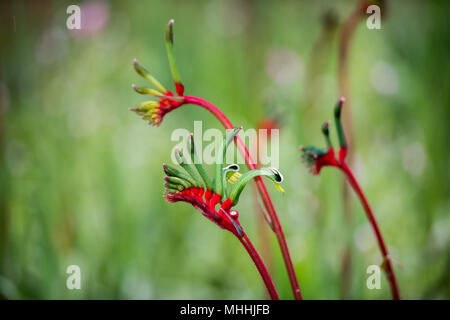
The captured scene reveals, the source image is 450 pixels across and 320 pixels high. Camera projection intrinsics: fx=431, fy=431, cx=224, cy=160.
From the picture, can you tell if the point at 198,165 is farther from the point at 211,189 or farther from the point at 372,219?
the point at 372,219

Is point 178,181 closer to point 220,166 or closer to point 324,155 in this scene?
point 220,166

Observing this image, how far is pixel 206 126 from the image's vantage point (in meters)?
0.82

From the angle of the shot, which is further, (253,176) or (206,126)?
(206,126)

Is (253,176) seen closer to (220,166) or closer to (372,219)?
(220,166)

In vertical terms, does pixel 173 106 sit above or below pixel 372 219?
above

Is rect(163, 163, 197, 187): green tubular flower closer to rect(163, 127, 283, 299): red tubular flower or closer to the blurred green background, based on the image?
rect(163, 127, 283, 299): red tubular flower

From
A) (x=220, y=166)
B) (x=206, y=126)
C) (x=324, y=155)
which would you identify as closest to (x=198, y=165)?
(x=220, y=166)

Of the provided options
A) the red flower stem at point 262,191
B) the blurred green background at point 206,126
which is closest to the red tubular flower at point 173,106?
the red flower stem at point 262,191

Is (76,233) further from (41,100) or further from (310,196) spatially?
(310,196)

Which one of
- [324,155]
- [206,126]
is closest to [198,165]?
[324,155]

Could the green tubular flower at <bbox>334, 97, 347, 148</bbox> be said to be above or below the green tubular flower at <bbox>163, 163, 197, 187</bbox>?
above

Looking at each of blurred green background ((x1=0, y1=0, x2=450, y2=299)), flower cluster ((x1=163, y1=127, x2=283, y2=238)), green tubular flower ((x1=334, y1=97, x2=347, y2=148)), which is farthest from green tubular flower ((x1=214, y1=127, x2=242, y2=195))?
blurred green background ((x1=0, y1=0, x2=450, y2=299))

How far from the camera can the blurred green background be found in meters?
0.64

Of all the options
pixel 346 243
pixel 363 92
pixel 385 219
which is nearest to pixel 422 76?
pixel 363 92
